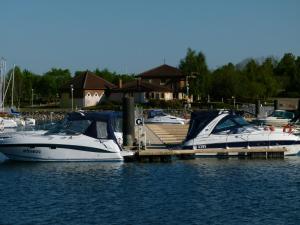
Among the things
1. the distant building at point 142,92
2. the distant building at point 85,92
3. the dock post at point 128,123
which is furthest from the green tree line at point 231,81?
the dock post at point 128,123

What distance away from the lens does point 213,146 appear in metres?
40.4

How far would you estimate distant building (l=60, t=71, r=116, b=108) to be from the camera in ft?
372

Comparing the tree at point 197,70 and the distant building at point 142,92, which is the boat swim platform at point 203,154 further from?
the tree at point 197,70

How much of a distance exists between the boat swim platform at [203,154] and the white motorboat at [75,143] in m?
1.43

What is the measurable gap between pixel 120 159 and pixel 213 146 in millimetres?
5722

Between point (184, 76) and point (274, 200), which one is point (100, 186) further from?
point (184, 76)

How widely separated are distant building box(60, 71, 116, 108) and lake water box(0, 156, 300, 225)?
242ft

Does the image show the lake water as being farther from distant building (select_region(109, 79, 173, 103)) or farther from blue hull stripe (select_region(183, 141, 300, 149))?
distant building (select_region(109, 79, 173, 103))

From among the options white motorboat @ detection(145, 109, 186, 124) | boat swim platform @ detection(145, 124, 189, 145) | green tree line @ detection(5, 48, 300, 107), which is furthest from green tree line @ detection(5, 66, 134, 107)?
boat swim platform @ detection(145, 124, 189, 145)

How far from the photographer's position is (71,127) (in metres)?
38.9

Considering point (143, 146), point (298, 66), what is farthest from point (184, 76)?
→ point (143, 146)

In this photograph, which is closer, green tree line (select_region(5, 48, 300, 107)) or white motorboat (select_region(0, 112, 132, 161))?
white motorboat (select_region(0, 112, 132, 161))

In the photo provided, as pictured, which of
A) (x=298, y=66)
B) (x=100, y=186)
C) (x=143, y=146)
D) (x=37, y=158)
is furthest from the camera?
(x=298, y=66)

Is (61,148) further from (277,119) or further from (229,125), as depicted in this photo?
(277,119)
